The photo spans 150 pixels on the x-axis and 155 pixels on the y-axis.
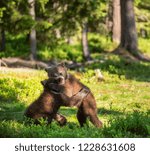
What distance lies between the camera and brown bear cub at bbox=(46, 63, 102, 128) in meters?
11.3

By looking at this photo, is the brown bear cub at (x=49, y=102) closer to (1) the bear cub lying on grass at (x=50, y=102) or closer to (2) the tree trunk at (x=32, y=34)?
(1) the bear cub lying on grass at (x=50, y=102)

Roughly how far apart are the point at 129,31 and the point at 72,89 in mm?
21732

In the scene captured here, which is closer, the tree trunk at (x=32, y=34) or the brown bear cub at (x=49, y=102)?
the brown bear cub at (x=49, y=102)

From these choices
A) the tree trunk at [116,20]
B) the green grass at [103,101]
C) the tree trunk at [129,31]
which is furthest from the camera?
the tree trunk at [116,20]

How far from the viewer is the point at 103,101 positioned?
17.3 metres

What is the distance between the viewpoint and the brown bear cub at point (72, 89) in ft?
37.2

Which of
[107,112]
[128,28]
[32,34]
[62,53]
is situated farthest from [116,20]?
[107,112]

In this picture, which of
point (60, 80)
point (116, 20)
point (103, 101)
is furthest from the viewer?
point (116, 20)

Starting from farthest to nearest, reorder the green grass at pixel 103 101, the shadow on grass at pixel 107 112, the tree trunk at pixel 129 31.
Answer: the tree trunk at pixel 129 31, the shadow on grass at pixel 107 112, the green grass at pixel 103 101

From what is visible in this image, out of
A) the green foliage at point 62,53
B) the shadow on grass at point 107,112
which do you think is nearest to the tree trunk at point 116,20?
the green foliage at point 62,53

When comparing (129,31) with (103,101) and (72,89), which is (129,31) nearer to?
(103,101)

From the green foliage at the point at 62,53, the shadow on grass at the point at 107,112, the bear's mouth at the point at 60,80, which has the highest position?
the bear's mouth at the point at 60,80

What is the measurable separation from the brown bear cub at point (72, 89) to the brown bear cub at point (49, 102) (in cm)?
5

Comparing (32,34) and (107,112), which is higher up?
(32,34)
